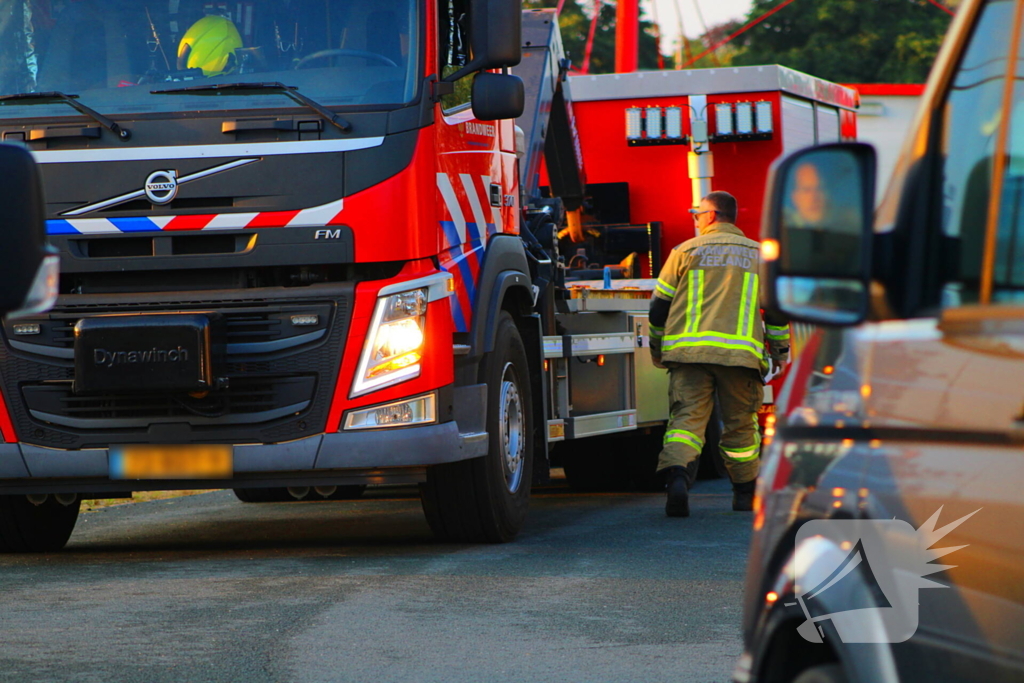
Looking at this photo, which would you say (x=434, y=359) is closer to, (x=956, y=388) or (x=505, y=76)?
(x=505, y=76)

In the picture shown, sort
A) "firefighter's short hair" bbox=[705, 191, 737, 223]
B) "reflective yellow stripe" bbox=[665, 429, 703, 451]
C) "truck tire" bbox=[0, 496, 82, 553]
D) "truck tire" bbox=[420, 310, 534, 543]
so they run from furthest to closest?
1. "firefighter's short hair" bbox=[705, 191, 737, 223]
2. "reflective yellow stripe" bbox=[665, 429, 703, 451]
3. "truck tire" bbox=[0, 496, 82, 553]
4. "truck tire" bbox=[420, 310, 534, 543]

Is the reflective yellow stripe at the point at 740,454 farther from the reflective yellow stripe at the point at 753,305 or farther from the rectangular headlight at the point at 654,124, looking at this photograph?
the rectangular headlight at the point at 654,124

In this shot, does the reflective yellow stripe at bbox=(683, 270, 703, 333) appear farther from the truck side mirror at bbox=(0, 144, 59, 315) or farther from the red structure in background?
the red structure in background

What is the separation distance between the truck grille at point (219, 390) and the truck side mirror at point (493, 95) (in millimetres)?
1049

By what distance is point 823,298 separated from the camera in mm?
2367

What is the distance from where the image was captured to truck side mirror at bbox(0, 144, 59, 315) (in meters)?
2.58

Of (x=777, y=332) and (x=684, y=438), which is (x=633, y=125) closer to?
(x=777, y=332)

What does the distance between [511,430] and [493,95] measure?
180cm

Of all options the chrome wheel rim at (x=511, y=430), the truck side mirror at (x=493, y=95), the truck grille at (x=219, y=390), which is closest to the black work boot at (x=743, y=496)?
the chrome wheel rim at (x=511, y=430)

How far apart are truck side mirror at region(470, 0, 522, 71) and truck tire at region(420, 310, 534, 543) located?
1399 mm

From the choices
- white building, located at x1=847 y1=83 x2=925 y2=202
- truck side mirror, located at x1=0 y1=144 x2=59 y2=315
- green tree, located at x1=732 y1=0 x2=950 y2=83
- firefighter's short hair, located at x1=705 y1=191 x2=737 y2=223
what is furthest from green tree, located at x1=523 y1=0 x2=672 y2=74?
truck side mirror, located at x1=0 y1=144 x2=59 y2=315

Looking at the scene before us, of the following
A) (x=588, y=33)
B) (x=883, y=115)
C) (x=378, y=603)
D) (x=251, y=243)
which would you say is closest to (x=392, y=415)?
(x=251, y=243)

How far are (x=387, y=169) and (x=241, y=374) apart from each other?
111 centimetres

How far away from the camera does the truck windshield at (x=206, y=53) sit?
7.24m
